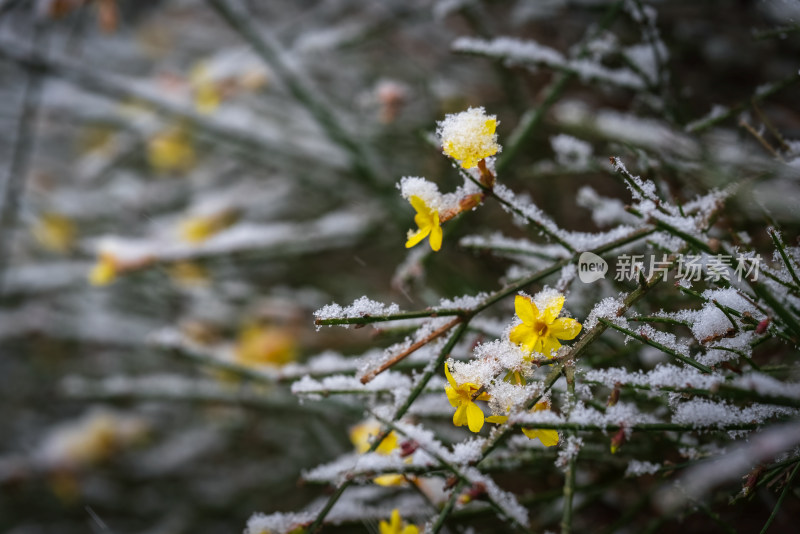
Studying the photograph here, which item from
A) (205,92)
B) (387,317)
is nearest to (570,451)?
(387,317)

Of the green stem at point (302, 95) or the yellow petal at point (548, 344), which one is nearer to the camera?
the yellow petal at point (548, 344)

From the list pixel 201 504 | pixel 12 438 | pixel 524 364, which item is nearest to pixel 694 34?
pixel 524 364

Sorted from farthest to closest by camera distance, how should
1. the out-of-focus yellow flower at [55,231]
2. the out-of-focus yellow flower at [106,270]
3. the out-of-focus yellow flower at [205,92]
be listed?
the out-of-focus yellow flower at [55,231] → the out-of-focus yellow flower at [205,92] → the out-of-focus yellow flower at [106,270]

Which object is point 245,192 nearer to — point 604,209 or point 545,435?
point 604,209

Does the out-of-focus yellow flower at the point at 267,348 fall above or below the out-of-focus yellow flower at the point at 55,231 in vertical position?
below

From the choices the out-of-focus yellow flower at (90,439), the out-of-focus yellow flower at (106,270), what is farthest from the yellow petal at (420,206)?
the out-of-focus yellow flower at (90,439)

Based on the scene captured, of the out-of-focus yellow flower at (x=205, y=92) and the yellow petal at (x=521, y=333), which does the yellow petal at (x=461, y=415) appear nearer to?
the yellow petal at (x=521, y=333)

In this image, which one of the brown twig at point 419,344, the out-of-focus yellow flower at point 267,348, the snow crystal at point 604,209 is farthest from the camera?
the out-of-focus yellow flower at point 267,348
